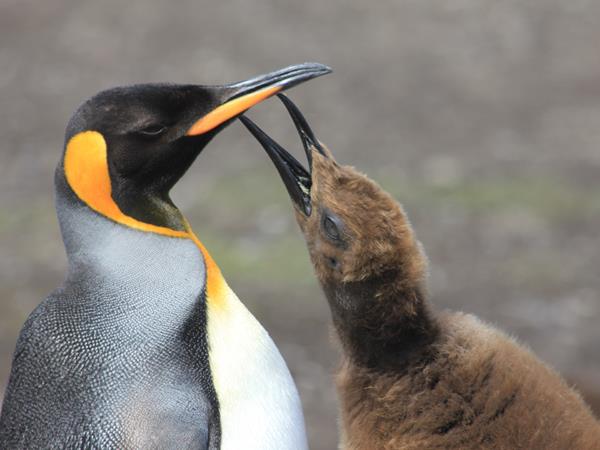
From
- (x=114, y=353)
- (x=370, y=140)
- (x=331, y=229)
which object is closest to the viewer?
(x=114, y=353)

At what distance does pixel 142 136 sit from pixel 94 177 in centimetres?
12

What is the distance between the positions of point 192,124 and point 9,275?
4228mm

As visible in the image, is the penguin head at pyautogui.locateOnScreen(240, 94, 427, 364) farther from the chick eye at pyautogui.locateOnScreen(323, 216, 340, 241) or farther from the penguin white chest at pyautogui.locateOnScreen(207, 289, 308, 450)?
the penguin white chest at pyautogui.locateOnScreen(207, 289, 308, 450)

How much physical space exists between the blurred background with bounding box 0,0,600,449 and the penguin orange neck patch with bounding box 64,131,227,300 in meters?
2.22

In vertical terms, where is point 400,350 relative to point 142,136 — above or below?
below

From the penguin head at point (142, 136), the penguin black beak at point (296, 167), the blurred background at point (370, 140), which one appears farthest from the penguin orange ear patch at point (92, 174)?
the blurred background at point (370, 140)

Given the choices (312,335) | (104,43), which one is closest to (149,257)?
(312,335)

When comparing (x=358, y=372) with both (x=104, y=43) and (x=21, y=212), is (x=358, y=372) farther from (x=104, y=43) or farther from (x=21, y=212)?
(x=104, y=43)

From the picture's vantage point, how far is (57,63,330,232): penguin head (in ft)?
6.82

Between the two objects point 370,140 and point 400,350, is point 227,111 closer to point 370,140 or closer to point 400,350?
point 400,350

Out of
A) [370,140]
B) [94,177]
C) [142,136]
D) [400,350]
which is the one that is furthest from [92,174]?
[370,140]

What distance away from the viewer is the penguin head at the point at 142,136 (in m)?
2.08

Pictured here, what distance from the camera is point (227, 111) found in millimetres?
2121

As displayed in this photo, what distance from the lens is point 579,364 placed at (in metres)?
4.99
